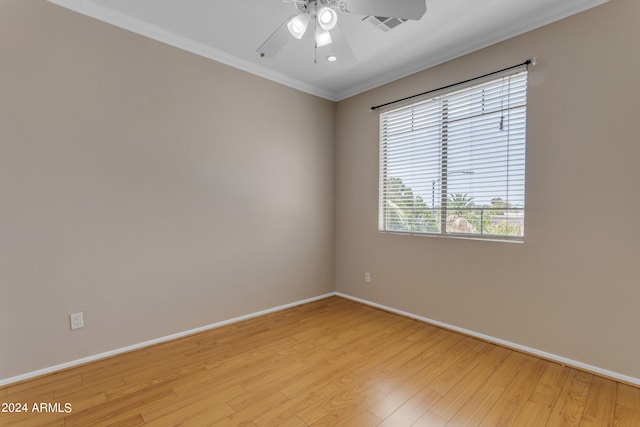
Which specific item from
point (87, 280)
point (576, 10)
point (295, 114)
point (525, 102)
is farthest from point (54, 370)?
point (576, 10)

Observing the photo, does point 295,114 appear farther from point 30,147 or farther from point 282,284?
point 30,147

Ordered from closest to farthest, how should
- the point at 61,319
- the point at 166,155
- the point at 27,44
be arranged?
the point at 27,44 < the point at 61,319 < the point at 166,155

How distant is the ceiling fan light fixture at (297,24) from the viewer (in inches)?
71.2

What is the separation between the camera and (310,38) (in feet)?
8.57

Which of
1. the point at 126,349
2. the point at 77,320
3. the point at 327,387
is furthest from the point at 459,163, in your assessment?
the point at 77,320

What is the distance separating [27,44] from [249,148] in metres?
1.76

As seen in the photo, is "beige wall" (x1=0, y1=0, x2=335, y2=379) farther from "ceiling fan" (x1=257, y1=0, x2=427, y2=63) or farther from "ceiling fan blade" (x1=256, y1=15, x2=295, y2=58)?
"ceiling fan" (x1=257, y1=0, x2=427, y2=63)

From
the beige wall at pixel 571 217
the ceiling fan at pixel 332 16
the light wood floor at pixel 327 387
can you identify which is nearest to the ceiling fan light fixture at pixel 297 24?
the ceiling fan at pixel 332 16

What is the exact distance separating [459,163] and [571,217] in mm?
984

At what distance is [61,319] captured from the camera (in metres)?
2.14

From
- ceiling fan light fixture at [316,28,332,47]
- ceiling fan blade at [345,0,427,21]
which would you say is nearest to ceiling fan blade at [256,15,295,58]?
ceiling fan light fixture at [316,28,332,47]

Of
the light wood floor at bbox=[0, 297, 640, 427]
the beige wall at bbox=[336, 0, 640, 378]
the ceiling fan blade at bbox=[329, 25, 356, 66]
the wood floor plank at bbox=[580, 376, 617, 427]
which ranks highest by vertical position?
the ceiling fan blade at bbox=[329, 25, 356, 66]

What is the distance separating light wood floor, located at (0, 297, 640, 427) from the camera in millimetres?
1665

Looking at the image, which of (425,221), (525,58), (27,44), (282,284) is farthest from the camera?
(282,284)
